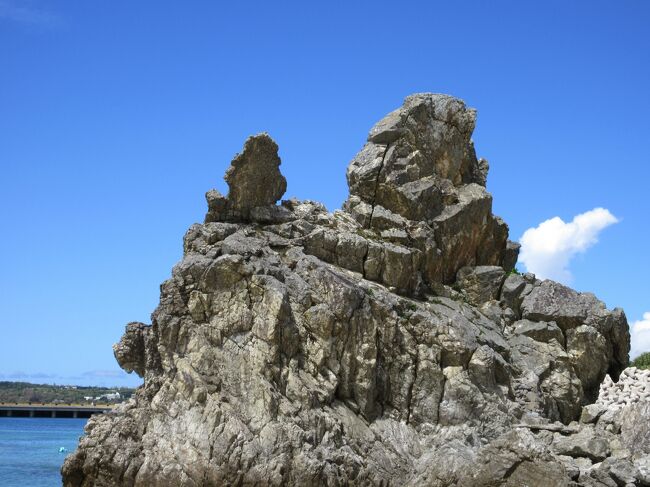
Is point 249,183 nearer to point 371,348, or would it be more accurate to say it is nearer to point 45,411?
point 371,348

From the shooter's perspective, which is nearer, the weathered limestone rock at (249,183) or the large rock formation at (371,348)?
the large rock formation at (371,348)

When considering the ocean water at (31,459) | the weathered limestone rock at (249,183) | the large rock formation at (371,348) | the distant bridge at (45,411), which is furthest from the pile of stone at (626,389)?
the distant bridge at (45,411)

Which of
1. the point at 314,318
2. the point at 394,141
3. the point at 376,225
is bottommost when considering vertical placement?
the point at 314,318

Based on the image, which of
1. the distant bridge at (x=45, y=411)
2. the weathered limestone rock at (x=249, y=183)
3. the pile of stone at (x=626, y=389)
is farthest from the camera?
→ the distant bridge at (x=45, y=411)

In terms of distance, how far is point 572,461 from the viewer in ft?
133

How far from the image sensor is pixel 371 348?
150 ft

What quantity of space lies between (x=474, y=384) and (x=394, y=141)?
15214mm

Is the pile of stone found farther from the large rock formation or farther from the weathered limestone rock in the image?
the weathered limestone rock

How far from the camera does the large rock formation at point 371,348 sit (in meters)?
40.2

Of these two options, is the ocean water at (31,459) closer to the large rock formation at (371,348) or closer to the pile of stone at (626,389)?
the large rock formation at (371,348)

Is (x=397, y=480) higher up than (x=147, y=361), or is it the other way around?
(x=147, y=361)

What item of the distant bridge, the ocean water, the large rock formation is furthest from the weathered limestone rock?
the distant bridge

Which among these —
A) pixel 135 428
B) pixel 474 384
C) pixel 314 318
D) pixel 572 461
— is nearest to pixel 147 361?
pixel 135 428

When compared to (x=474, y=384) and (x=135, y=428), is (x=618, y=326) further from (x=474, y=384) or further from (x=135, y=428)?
(x=135, y=428)
